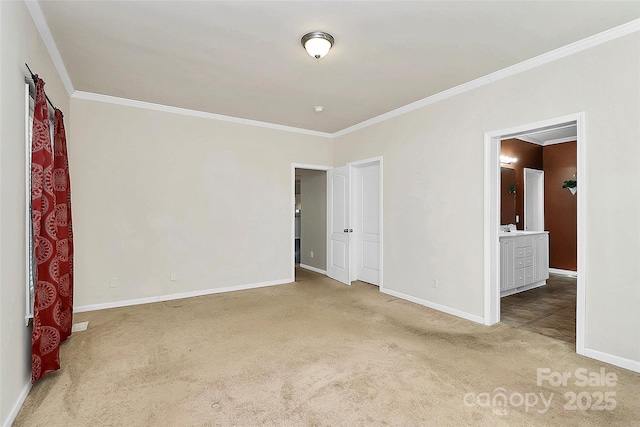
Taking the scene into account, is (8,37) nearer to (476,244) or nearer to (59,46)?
(59,46)

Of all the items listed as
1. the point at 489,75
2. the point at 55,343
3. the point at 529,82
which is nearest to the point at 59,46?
the point at 55,343

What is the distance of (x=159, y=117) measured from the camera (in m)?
4.59

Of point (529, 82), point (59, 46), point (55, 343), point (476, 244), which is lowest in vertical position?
point (55, 343)

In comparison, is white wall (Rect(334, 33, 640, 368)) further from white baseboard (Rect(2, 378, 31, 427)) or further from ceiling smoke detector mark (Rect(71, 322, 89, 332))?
white baseboard (Rect(2, 378, 31, 427))

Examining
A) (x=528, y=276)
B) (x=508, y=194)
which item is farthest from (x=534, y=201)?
(x=528, y=276)

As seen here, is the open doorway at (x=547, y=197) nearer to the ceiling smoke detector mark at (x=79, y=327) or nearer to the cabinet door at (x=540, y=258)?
the cabinet door at (x=540, y=258)

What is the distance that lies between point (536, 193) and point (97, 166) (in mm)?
7698

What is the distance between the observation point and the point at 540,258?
5418 mm

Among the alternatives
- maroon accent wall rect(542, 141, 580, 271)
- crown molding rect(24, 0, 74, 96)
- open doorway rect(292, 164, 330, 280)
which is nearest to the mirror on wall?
maroon accent wall rect(542, 141, 580, 271)

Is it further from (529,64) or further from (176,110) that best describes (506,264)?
(176,110)

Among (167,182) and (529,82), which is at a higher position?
(529,82)

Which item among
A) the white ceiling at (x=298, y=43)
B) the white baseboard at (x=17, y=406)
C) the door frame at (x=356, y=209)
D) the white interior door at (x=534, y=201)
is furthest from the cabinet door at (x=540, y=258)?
the white baseboard at (x=17, y=406)

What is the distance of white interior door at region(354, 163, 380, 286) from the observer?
543 cm

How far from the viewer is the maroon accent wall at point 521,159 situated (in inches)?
245
